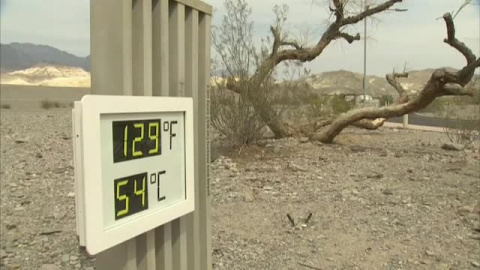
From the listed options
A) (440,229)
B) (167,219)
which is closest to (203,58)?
(167,219)

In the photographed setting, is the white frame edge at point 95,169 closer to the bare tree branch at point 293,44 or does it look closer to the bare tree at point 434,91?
the bare tree at point 434,91

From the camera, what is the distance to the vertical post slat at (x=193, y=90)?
2.96 metres

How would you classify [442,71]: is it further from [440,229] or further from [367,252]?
[367,252]

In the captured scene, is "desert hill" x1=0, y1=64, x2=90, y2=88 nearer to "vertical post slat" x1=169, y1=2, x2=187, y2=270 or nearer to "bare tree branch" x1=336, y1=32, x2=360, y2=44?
"bare tree branch" x1=336, y1=32, x2=360, y2=44

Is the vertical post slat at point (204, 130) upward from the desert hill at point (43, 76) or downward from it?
downward

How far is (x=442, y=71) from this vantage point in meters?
11.1

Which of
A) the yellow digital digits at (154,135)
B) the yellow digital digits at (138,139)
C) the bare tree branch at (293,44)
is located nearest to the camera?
the yellow digital digits at (138,139)

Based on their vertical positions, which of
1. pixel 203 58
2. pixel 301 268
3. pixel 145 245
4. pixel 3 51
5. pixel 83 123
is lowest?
pixel 301 268

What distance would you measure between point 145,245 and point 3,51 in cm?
5798

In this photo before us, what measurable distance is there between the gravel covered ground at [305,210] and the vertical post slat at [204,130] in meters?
1.04

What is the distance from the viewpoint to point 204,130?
3.21 meters

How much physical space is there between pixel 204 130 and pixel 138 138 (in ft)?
2.79

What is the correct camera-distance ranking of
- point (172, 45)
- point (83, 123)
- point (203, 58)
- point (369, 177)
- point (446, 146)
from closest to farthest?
point (83, 123) → point (172, 45) → point (203, 58) → point (369, 177) → point (446, 146)

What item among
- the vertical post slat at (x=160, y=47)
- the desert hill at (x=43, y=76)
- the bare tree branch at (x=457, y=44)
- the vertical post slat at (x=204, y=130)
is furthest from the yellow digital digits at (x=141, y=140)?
the desert hill at (x=43, y=76)
